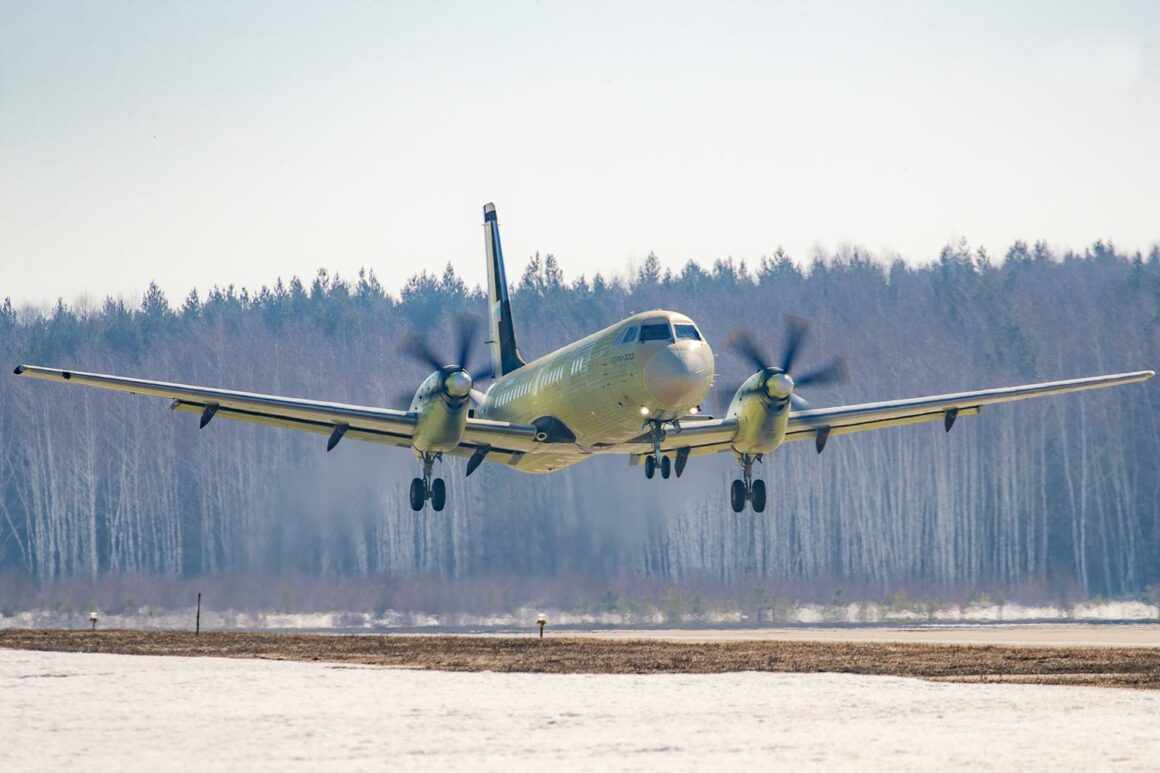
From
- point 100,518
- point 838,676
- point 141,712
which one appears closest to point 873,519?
point 100,518

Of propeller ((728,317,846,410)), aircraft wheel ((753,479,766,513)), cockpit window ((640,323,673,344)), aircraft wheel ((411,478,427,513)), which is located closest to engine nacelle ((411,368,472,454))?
aircraft wheel ((411,478,427,513))

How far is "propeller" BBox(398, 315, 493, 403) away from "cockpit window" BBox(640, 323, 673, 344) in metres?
4.94

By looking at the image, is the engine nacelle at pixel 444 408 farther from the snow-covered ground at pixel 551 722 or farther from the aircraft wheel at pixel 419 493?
the snow-covered ground at pixel 551 722

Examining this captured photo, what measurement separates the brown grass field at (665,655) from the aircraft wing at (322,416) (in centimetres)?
512

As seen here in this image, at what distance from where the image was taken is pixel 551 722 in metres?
21.0

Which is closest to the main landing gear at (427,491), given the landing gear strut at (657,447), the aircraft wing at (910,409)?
the landing gear strut at (657,447)

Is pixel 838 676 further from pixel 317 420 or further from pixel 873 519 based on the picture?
pixel 873 519

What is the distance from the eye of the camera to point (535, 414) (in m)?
37.3

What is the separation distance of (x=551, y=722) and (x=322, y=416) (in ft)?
57.2

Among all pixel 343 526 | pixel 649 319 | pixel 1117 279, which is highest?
pixel 1117 279

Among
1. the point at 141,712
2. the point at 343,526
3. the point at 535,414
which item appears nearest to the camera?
the point at 141,712

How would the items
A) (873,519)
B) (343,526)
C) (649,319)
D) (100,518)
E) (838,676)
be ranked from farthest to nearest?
(100,518)
(873,519)
(343,526)
(649,319)
(838,676)

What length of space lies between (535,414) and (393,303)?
359ft

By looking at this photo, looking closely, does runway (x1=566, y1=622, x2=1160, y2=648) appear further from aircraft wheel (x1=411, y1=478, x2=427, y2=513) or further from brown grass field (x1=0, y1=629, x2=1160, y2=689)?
aircraft wheel (x1=411, y1=478, x2=427, y2=513)
